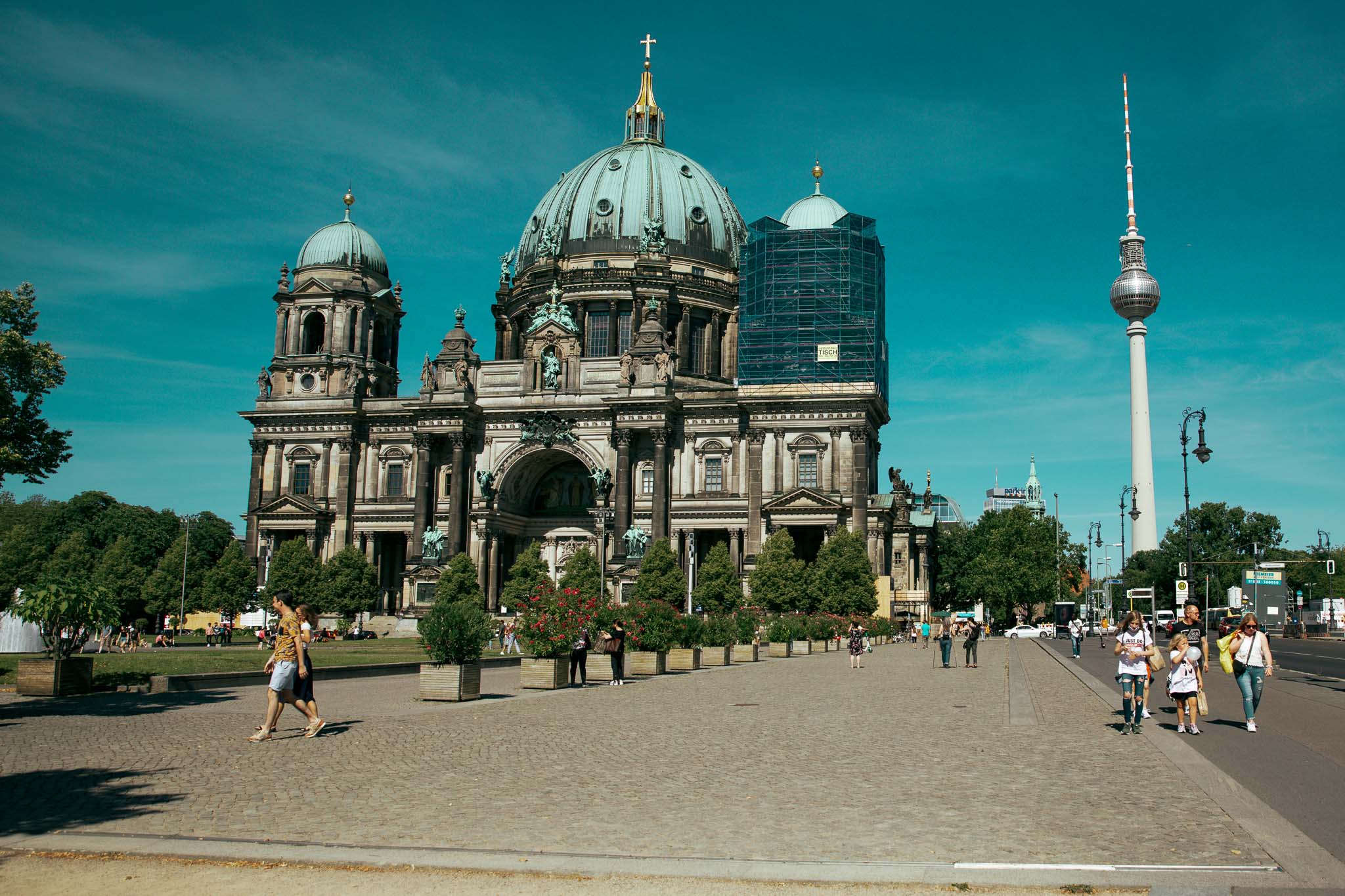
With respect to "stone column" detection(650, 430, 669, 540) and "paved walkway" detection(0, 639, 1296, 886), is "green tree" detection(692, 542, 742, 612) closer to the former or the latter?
"stone column" detection(650, 430, 669, 540)

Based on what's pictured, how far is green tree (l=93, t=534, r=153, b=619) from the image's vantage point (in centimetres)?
7938

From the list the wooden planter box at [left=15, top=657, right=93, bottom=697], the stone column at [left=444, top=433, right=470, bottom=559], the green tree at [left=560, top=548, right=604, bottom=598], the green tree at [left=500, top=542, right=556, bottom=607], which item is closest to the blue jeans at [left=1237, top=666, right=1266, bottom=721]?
the wooden planter box at [left=15, top=657, right=93, bottom=697]

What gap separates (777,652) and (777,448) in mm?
29953

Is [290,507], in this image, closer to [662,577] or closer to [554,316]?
[554,316]

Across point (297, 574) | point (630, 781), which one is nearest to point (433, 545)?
point (297, 574)

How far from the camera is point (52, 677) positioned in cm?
2264

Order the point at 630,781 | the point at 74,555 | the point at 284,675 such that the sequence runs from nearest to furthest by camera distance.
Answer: the point at 630,781, the point at 284,675, the point at 74,555

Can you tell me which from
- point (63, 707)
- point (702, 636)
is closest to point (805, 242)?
point (702, 636)

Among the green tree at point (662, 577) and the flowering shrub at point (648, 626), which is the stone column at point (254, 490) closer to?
the green tree at point (662, 577)

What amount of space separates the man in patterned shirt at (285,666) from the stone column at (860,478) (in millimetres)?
59439

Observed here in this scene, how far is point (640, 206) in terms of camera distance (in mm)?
93250

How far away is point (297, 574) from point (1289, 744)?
67674 millimetres

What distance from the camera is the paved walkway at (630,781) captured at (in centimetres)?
966

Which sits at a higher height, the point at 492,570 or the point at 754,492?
the point at 754,492
